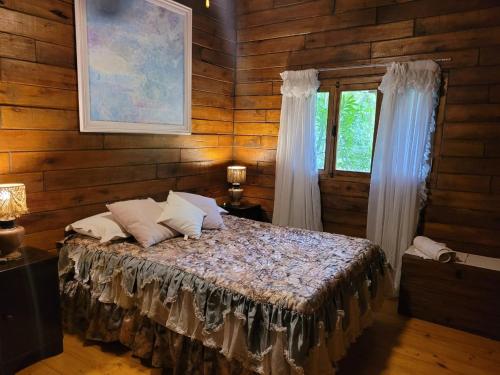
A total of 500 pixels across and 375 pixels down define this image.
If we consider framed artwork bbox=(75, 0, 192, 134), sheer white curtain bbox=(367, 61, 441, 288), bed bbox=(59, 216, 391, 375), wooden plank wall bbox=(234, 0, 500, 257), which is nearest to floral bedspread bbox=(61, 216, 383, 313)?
bed bbox=(59, 216, 391, 375)

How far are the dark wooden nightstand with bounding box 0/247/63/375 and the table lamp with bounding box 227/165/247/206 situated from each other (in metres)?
2.09

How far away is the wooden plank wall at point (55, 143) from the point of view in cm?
233

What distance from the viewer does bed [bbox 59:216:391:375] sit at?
173 centimetres

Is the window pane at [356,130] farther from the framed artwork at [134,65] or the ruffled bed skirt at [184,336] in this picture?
the framed artwork at [134,65]

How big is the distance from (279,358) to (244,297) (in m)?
0.33

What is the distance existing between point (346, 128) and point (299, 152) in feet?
1.72

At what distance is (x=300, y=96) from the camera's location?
12.1 ft

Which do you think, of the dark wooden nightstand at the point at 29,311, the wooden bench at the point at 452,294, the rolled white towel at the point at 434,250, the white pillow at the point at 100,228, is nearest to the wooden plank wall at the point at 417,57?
the rolled white towel at the point at 434,250

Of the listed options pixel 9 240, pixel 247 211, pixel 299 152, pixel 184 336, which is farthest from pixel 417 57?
pixel 9 240

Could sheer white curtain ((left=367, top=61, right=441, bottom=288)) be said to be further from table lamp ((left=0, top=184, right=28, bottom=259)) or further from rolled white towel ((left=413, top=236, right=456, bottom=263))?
table lamp ((left=0, top=184, right=28, bottom=259))

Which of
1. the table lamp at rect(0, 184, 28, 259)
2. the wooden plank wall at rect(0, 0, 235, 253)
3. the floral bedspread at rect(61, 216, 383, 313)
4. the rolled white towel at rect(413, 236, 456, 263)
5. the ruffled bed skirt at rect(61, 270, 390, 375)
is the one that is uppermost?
the wooden plank wall at rect(0, 0, 235, 253)

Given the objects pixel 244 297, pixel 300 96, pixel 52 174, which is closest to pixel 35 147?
pixel 52 174

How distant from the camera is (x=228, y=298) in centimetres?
185

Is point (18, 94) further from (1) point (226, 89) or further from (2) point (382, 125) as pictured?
(2) point (382, 125)
